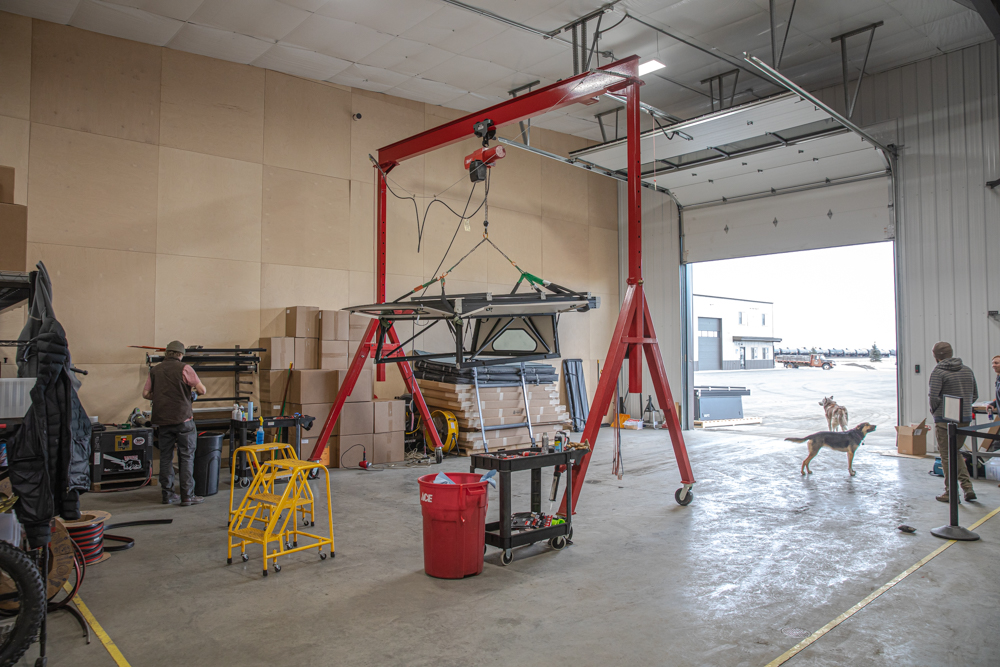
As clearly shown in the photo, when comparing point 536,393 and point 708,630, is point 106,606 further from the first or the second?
point 536,393

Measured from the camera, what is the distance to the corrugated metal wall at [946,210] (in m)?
8.52

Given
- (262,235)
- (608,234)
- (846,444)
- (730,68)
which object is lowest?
(846,444)

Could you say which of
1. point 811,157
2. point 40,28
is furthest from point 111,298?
point 811,157

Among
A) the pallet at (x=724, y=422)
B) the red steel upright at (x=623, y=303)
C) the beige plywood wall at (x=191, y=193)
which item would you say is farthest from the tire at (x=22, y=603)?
the pallet at (x=724, y=422)

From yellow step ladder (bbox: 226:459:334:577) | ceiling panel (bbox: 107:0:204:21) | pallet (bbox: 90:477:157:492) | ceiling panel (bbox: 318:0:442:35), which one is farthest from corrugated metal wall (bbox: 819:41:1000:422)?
pallet (bbox: 90:477:157:492)

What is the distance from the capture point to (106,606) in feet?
12.2

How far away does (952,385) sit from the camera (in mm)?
6445

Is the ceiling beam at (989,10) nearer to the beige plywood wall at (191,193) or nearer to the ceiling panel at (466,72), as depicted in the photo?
the ceiling panel at (466,72)

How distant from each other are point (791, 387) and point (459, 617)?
837 inches

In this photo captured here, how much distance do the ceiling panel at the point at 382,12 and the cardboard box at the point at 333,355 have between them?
418cm

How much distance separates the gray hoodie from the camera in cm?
641

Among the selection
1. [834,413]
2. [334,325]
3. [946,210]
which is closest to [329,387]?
[334,325]

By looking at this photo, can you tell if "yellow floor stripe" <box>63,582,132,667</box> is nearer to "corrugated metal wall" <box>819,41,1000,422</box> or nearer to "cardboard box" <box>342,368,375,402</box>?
"cardboard box" <box>342,368,375,402</box>

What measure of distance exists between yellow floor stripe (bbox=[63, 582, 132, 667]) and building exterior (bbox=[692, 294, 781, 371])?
74.9ft
